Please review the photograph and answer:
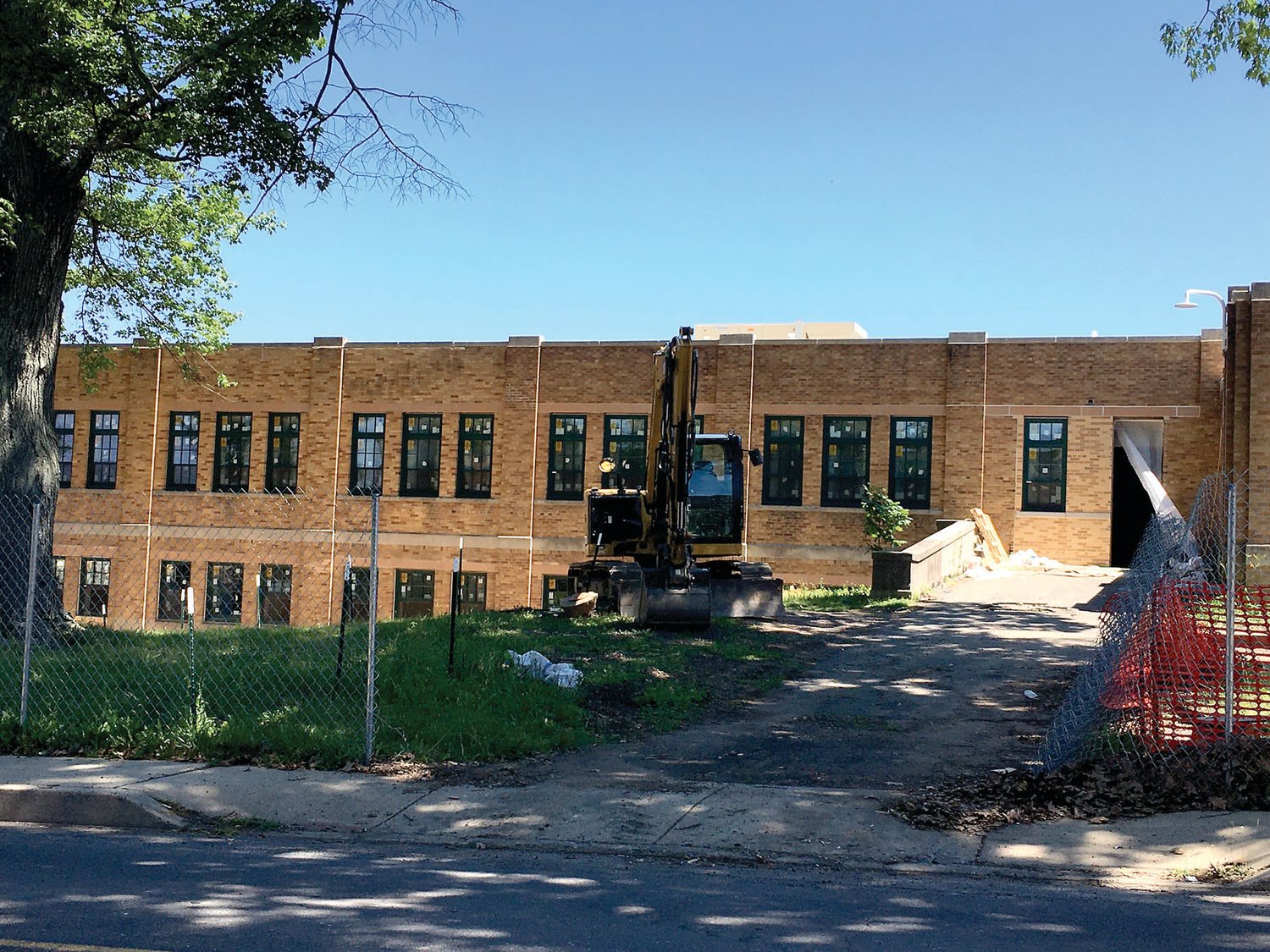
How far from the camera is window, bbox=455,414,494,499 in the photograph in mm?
33438

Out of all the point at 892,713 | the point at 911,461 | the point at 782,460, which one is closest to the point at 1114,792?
the point at 892,713

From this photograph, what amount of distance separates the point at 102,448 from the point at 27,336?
22.6 meters

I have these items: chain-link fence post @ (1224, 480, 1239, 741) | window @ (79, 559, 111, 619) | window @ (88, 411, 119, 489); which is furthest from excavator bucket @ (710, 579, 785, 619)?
window @ (88, 411, 119, 489)

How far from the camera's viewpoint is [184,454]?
35.4 metres

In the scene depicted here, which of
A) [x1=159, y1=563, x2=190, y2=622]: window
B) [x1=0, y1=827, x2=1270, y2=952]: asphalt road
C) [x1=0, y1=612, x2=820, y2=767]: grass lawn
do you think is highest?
[x1=0, y1=612, x2=820, y2=767]: grass lawn

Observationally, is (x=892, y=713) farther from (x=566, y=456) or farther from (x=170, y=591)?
(x=170, y=591)

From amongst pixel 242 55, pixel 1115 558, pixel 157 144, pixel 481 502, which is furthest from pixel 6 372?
pixel 1115 558

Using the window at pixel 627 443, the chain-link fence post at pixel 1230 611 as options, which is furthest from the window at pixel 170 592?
the chain-link fence post at pixel 1230 611

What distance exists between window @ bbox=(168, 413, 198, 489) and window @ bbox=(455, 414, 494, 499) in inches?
331

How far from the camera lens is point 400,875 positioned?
263 inches

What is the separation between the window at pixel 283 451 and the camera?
3434 cm

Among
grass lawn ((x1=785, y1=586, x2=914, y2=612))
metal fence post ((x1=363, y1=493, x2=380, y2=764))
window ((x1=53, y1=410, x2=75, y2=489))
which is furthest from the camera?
window ((x1=53, y1=410, x2=75, y2=489))

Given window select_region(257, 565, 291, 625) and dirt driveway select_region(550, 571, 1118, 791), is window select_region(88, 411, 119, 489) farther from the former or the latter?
dirt driveway select_region(550, 571, 1118, 791)

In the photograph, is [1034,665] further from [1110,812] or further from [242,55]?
[242,55]
